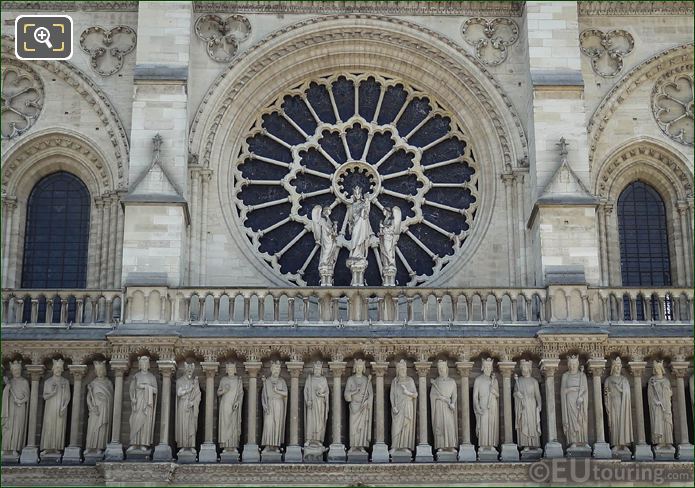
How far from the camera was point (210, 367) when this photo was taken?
76.4ft

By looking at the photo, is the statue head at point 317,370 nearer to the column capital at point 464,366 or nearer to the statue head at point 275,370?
the statue head at point 275,370

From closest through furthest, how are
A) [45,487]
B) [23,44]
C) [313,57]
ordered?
[45,487] < [23,44] < [313,57]

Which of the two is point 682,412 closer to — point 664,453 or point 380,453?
point 664,453

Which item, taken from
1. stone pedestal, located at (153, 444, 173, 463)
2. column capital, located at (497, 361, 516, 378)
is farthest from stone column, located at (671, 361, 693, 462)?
stone pedestal, located at (153, 444, 173, 463)

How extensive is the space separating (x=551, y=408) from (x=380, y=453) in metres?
2.72

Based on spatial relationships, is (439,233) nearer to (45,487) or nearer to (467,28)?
(467,28)

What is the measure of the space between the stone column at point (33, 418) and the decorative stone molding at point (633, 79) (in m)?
9.97

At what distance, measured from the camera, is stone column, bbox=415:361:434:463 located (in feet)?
75.2

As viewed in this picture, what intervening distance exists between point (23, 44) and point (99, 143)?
219 cm

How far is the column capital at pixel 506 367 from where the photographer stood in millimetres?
23406

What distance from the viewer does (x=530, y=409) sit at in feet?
76.0

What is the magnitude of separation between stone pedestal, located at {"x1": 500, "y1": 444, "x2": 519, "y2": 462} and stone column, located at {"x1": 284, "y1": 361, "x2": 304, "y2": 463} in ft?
10.1

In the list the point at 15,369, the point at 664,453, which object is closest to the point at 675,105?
the point at 664,453

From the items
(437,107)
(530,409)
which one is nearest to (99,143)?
(437,107)
